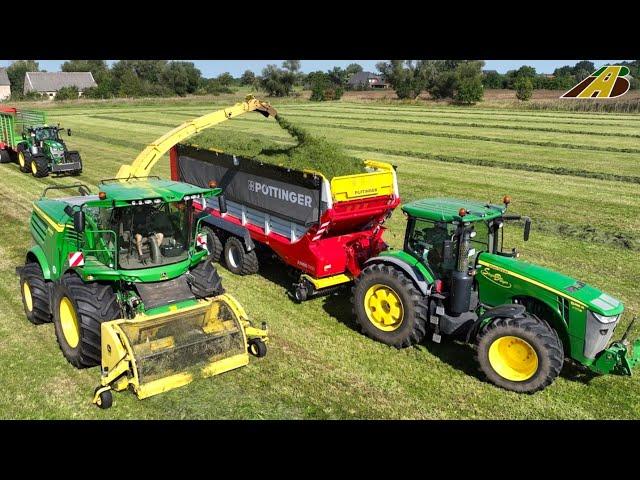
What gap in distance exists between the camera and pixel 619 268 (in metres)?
11.0

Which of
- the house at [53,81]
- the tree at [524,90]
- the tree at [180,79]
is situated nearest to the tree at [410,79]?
the tree at [524,90]

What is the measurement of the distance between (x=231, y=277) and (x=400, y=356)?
4.31 meters

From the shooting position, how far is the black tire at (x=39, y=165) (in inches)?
768

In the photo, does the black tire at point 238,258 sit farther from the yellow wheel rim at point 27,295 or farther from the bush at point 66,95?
the bush at point 66,95

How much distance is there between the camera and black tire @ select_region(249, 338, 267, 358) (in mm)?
7206

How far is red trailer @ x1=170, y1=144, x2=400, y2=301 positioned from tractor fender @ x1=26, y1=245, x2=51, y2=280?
9.04ft

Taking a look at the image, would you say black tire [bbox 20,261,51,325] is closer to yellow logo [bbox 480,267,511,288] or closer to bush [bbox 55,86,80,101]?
yellow logo [bbox 480,267,511,288]

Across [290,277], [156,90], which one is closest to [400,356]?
[290,277]

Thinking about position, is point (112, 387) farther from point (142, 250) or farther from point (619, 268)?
point (619, 268)

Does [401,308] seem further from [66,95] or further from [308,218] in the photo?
[66,95]

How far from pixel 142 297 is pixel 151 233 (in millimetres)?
919

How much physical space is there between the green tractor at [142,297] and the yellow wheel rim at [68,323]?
0.04ft

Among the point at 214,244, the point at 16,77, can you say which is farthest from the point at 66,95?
the point at 214,244

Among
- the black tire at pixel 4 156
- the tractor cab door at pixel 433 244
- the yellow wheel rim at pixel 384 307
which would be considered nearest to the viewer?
the tractor cab door at pixel 433 244
